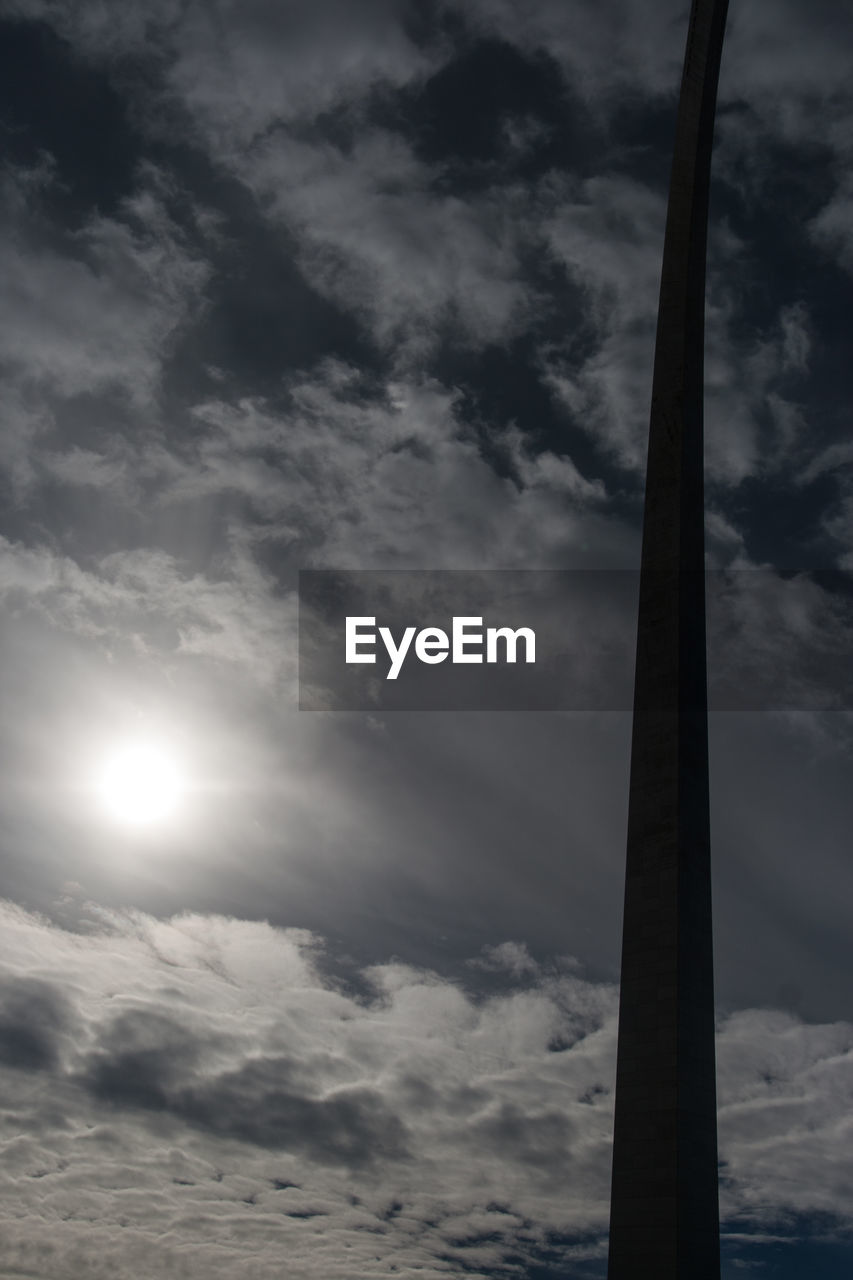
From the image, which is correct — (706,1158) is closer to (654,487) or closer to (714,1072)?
(714,1072)

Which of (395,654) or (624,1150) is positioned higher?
(395,654)

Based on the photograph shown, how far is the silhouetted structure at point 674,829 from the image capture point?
63.4ft

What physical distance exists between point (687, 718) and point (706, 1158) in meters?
7.80

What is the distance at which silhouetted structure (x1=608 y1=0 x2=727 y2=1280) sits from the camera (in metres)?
19.3

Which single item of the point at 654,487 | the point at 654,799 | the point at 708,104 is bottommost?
the point at 654,799

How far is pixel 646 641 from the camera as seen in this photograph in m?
23.8

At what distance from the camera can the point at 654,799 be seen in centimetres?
2200

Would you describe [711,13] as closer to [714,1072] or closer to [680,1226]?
[714,1072]

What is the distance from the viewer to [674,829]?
2142 cm

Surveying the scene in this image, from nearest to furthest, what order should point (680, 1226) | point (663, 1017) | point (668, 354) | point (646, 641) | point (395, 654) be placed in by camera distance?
point (680, 1226), point (663, 1017), point (646, 641), point (668, 354), point (395, 654)

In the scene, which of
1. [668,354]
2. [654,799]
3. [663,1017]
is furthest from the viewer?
[668,354]

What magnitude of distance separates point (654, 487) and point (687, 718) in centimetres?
513

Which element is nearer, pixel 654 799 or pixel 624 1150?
pixel 624 1150

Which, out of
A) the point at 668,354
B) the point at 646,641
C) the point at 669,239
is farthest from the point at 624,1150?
the point at 669,239
